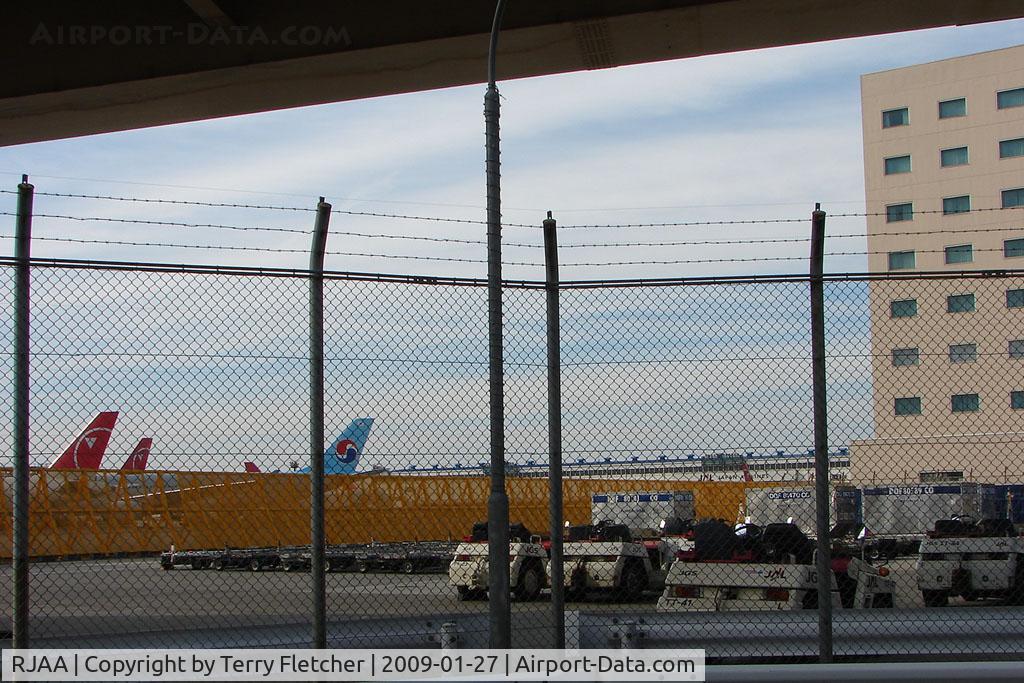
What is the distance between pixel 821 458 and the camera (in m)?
6.99

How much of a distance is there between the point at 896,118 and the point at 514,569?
212 feet

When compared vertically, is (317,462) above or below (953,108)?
below

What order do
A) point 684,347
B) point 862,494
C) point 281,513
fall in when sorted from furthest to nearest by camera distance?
point 862,494
point 281,513
point 684,347

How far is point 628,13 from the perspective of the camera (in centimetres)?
890

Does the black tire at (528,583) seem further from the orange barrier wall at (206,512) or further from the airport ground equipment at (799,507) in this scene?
the airport ground equipment at (799,507)

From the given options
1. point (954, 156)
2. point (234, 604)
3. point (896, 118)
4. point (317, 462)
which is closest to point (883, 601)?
point (234, 604)

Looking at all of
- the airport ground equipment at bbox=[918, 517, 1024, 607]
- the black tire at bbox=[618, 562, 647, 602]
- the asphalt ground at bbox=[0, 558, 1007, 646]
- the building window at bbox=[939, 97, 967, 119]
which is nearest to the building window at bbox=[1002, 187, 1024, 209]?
the building window at bbox=[939, 97, 967, 119]

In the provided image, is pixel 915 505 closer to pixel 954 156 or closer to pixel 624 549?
pixel 624 549

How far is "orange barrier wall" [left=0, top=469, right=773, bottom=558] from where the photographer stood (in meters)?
11.1

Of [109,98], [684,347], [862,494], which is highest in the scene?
[109,98]

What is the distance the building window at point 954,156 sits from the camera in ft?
225

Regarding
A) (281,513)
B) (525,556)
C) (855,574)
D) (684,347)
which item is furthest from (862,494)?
(684,347)

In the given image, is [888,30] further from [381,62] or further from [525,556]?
[525,556]

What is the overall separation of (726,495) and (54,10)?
1470cm
